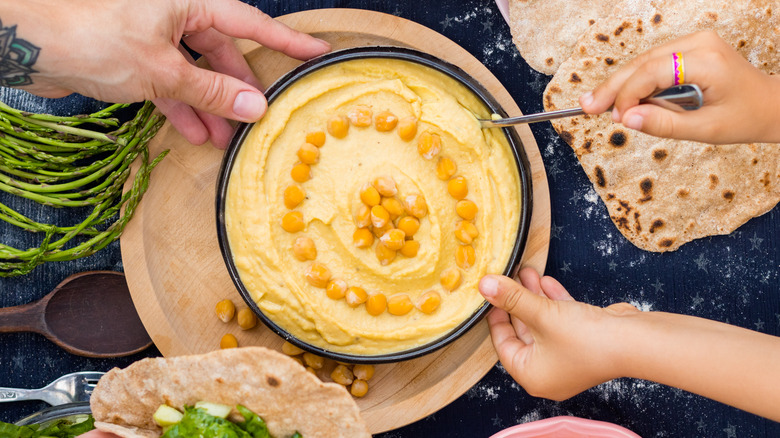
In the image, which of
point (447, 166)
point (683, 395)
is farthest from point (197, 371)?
point (683, 395)

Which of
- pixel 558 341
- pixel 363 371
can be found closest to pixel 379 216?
pixel 363 371

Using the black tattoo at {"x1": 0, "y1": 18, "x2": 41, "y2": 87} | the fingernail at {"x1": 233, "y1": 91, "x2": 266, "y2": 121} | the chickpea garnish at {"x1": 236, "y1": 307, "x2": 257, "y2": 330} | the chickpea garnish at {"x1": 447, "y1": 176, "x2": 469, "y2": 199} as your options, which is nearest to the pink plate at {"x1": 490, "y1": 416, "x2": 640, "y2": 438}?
the chickpea garnish at {"x1": 447, "y1": 176, "x2": 469, "y2": 199}

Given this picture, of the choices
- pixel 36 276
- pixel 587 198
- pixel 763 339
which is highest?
pixel 587 198

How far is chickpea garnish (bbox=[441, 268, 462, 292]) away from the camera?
2777 mm

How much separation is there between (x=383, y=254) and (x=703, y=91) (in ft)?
4.76

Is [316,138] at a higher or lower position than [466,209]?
lower

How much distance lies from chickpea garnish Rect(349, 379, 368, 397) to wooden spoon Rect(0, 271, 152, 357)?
3.49ft

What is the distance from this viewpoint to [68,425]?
118 inches

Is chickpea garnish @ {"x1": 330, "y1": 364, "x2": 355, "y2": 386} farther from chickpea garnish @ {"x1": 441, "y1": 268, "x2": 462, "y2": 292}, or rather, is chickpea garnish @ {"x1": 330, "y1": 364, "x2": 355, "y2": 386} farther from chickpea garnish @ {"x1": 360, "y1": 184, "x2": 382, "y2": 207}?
chickpea garnish @ {"x1": 360, "y1": 184, "x2": 382, "y2": 207}

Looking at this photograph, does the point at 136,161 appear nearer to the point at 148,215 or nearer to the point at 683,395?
the point at 148,215

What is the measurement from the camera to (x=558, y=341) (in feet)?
8.36

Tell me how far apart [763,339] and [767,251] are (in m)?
1.01

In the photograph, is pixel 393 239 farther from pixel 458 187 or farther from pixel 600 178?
pixel 600 178

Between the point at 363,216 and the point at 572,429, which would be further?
the point at 572,429
